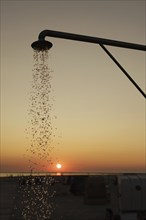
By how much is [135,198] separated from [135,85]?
43.6ft

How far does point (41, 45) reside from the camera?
6.29 metres

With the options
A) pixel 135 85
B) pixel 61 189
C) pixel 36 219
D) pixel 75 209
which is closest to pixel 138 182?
pixel 36 219

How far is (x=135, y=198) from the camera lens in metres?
18.3

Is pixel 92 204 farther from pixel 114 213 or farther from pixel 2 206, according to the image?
pixel 114 213

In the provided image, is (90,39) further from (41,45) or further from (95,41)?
(41,45)

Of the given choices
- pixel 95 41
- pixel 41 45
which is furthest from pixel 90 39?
pixel 41 45

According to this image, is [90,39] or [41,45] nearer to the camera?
[90,39]

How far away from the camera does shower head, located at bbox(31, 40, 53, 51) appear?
623 centimetres

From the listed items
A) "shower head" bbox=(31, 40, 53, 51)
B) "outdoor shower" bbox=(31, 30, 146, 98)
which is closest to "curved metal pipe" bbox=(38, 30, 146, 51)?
"outdoor shower" bbox=(31, 30, 146, 98)

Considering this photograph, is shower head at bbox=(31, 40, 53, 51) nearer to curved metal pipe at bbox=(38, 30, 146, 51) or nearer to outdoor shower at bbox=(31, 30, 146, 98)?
outdoor shower at bbox=(31, 30, 146, 98)

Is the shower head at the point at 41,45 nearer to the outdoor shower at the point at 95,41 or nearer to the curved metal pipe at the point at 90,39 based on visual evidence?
the outdoor shower at the point at 95,41

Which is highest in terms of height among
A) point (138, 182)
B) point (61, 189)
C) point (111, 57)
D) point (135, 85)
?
point (111, 57)

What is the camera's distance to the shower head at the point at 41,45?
6.23 metres

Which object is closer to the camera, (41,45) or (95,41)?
(95,41)
